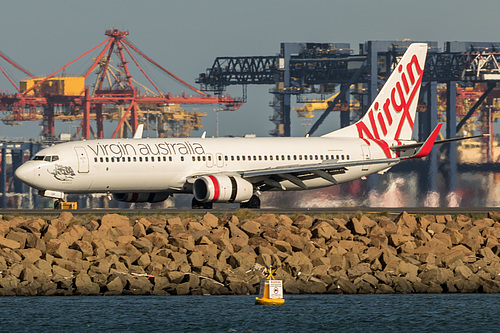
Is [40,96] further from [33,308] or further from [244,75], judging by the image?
[33,308]

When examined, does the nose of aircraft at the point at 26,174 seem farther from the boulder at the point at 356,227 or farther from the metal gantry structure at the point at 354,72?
the metal gantry structure at the point at 354,72

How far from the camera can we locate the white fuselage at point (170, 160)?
4459 centimetres

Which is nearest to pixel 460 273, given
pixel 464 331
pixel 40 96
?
pixel 464 331

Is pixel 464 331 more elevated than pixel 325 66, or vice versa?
pixel 325 66

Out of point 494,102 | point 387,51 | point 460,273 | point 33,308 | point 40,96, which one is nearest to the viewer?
point 33,308

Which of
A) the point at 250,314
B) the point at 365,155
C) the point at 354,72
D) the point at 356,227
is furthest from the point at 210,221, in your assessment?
the point at 354,72

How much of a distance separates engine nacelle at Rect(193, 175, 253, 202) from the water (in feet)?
55.8

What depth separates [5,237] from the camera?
33.6 meters

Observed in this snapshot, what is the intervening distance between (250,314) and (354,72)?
10461 cm

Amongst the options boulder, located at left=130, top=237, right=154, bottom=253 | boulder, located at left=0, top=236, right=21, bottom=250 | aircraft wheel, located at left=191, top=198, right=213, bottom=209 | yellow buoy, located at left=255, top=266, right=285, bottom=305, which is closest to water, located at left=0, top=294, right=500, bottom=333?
yellow buoy, located at left=255, top=266, right=285, bottom=305

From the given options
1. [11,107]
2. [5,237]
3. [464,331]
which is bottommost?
[464,331]

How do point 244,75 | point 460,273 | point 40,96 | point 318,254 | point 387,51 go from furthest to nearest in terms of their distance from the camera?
point 40,96 < point 244,75 < point 387,51 < point 318,254 < point 460,273

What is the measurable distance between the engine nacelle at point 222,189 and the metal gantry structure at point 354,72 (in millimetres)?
75466

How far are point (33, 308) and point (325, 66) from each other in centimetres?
10478
